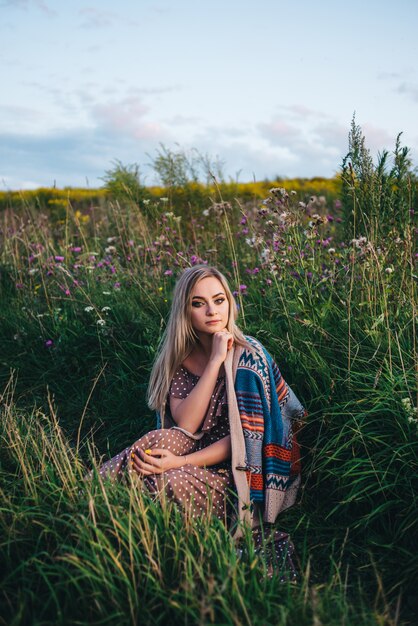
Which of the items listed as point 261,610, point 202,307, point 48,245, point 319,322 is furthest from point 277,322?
point 48,245

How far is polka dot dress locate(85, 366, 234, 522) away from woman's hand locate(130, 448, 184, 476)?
0.03 metres

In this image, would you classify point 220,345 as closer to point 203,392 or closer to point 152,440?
point 203,392

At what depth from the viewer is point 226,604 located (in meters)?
2.00

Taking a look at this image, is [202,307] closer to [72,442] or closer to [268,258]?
[268,258]

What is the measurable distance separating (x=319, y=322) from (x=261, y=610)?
1.96 metres

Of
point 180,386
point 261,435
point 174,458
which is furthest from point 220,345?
point 174,458

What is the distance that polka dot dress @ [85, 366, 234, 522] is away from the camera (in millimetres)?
2756

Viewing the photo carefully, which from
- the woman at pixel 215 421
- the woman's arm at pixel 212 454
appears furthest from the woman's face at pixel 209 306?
the woman's arm at pixel 212 454

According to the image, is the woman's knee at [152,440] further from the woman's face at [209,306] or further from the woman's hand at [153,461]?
the woman's face at [209,306]

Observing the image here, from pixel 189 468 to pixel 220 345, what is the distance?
59 centimetres

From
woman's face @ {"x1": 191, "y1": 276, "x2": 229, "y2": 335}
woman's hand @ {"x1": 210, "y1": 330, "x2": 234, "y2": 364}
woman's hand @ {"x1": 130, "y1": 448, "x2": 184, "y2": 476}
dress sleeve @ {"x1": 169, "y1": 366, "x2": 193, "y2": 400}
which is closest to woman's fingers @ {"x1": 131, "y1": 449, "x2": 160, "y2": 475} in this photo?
woman's hand @ {"x1": 130, "y1": 448, "x2": 184, "y2": 476}

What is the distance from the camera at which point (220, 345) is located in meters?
3.03

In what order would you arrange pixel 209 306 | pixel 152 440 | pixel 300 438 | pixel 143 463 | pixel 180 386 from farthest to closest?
pixel 300 438 < pixel 180 386 < pixel 209 306 < pixel 152 440 < pixel 143 463

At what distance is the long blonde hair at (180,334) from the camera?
3137mm
